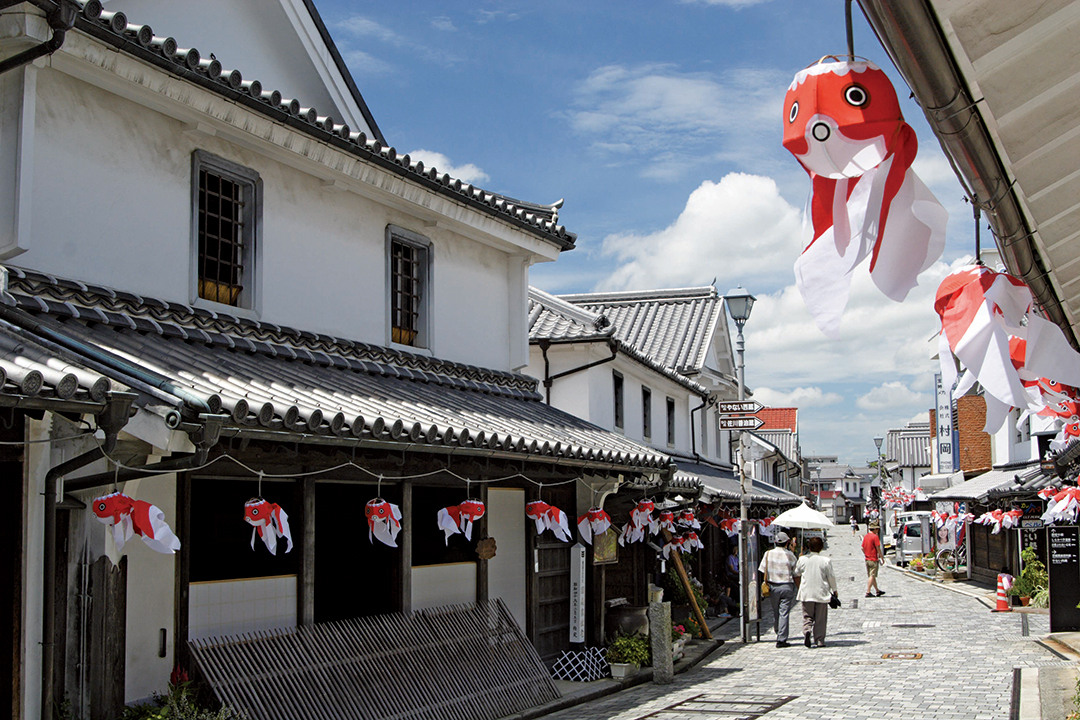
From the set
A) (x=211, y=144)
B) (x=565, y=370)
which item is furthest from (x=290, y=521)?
(x=565, y=370)

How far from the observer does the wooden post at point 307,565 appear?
9.73 meters

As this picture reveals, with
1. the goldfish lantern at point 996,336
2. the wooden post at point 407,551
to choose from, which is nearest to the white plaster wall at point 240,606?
the wooden post at point 407,551

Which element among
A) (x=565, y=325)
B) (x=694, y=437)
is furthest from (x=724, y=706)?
(x=694, y=437)

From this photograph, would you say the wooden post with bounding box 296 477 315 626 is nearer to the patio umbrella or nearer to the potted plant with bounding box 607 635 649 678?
the potted plant with bounding box 607 635 649 678

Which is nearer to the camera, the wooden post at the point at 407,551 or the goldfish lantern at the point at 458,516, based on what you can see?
the goldfish lantern at the point at 458,516

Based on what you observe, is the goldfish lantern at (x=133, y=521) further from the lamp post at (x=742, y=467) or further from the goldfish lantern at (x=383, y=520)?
the lamp post at (x=742, y=467)

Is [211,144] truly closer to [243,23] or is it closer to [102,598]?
[243,23]

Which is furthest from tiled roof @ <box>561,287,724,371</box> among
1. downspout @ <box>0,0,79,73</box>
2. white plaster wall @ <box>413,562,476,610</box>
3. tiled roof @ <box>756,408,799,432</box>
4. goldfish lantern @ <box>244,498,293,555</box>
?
tiled roof @ <box>756,408,799,432</box>

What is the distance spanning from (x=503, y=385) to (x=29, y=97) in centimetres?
846

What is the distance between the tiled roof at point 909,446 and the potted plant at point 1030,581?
51.4 meters

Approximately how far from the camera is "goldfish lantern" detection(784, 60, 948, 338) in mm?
3379

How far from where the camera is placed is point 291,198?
11438 mm

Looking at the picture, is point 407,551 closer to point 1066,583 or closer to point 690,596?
point 690,596

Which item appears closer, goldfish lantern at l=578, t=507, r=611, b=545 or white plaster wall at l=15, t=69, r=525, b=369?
white plaster wall at l=15, t=69, r=525, b=369
